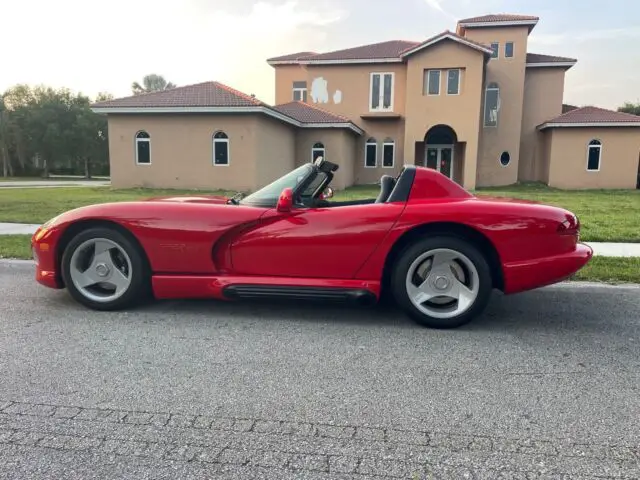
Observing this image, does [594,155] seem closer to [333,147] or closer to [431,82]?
[431,82]

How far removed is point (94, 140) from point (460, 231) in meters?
56.2

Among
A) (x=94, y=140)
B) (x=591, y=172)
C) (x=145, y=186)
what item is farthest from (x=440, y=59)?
(x=94, y=140)

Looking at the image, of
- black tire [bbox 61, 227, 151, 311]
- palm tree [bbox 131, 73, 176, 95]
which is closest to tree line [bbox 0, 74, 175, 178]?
palm tree [bbox 131, 73, 176, 95]

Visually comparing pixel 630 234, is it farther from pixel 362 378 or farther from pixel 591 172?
pixel 591 172

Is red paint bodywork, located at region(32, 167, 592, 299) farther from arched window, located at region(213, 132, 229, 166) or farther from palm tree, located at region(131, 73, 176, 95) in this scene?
palm tree, located at region(131, 73, 176, 95)

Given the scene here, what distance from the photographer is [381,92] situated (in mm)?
27141

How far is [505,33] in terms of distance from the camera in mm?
26547

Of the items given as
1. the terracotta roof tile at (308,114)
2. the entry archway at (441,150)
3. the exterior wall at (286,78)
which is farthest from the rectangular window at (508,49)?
the exterior wall at (286,78)

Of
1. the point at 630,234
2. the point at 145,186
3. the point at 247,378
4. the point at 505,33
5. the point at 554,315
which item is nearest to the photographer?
the point at 247,378

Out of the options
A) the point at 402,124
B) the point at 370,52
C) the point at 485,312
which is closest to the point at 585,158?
the point at 402,124

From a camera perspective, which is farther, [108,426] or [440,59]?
[440,59]

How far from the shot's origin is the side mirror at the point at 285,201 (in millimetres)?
3963

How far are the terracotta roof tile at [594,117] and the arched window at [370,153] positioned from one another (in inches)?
359

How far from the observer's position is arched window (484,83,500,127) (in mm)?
26969
